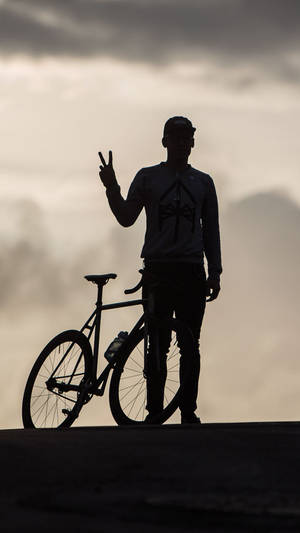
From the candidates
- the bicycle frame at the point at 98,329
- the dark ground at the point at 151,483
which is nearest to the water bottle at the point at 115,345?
the bicycle frame at the point at 98,329

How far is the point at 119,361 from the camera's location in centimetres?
916

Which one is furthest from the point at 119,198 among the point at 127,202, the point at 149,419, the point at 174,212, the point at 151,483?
the point at 151,483

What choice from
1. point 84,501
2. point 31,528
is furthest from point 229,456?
point 31,528

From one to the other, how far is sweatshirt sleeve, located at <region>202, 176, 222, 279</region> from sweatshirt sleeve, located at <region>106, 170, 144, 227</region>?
550 millimetres

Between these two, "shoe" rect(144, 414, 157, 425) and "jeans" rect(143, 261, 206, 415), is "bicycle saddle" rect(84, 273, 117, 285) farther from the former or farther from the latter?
"shoe" rect(144, 414, 157, 425)

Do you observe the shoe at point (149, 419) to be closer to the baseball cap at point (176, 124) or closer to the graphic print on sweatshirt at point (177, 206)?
the graphic print on sweatshirt at point (177, 206)

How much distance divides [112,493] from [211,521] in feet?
1.94

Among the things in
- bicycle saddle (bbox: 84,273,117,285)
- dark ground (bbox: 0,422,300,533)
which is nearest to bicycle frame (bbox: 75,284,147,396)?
bicycle saddle (bbox: 84,273,117,285)

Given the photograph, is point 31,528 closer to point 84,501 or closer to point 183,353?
point 84,501

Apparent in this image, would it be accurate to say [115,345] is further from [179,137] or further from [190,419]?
[179,137]

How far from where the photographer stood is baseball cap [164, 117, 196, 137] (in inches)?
369

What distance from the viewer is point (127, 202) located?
31.1 feet

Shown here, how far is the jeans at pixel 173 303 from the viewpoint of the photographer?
30.1 ft

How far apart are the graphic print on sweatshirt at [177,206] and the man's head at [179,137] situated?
285 mm
